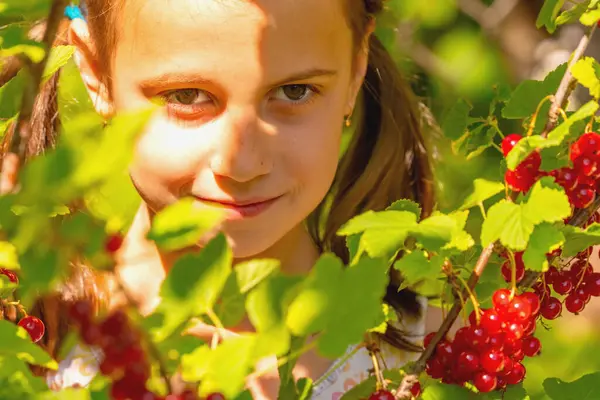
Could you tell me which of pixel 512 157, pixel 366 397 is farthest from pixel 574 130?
pixel 366 397

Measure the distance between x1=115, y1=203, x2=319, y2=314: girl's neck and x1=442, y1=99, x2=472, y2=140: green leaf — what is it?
1.49ft

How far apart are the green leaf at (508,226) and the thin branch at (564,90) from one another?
114 mm

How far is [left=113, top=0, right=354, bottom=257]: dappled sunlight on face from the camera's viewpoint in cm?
123

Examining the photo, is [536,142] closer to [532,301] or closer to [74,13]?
[532,301]

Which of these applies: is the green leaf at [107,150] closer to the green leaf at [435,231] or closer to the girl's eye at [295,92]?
the green leaf at [435,231]

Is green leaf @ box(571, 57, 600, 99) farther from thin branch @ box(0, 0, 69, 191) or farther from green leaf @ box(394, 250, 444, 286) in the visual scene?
thin branch @ box(0, 0, 69, 191)

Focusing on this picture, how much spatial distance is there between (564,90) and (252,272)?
50 centimetres

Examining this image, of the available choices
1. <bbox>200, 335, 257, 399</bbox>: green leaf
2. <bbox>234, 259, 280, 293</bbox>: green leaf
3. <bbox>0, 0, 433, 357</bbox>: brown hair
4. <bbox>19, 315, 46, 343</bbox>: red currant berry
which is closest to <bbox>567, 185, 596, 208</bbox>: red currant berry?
<bbox>234, 259, 280, 293</bbox>: green leaf

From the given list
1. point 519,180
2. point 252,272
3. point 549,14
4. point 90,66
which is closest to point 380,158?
point 90,66

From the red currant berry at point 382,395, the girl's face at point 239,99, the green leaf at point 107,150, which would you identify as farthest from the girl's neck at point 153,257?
the green leaf at point 107,150

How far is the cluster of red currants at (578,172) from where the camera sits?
0.99 metres

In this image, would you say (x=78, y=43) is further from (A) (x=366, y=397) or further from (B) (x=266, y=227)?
(A) (x=366, y=397)

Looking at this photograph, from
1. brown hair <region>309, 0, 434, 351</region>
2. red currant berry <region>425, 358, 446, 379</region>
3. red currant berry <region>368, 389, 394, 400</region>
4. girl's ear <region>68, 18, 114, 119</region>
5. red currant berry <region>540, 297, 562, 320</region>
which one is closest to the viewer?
red currant berry <region>368, 389, 394, 400</region>

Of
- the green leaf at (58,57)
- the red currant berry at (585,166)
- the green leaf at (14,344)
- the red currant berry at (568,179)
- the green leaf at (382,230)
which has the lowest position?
the green leaf at (382,230)
